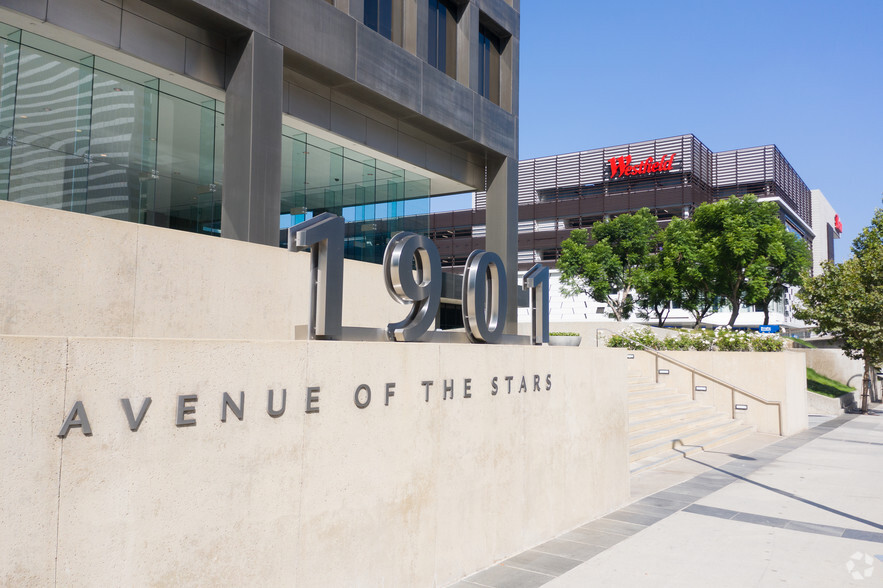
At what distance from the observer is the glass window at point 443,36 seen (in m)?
19.1

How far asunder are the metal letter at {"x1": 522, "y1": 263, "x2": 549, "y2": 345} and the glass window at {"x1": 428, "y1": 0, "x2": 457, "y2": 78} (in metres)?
Answer: 11.2

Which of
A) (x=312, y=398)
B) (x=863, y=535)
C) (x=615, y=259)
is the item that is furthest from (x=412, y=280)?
(x=615, y=259)

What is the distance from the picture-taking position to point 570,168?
74000 millimetres

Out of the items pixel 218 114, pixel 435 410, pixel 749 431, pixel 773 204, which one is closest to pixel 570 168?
pixel 773 204

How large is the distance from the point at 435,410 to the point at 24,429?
155 inches

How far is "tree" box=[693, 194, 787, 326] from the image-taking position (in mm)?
43156

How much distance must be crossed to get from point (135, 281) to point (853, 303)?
29.8 metres

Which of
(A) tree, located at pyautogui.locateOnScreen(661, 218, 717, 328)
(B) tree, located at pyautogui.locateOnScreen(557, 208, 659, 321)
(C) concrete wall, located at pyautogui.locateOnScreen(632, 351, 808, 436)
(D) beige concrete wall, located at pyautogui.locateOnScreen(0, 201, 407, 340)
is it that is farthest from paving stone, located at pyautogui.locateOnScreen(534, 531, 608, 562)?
(B) tree, located at pyautogui.locateOnScreen(557, 208, 659, 321)

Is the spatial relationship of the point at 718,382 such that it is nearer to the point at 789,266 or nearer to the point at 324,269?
the point at 324,269

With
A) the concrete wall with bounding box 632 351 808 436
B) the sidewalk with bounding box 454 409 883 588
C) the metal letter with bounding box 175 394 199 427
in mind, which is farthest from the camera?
the concrete wall with bounding box 632 351 808 436

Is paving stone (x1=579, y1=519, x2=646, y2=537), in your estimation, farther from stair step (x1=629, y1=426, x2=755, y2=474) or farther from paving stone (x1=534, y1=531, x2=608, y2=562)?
stair step (x1=629, y1=426, x2=755, y2=474)

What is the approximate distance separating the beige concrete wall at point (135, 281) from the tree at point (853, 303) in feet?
88.9

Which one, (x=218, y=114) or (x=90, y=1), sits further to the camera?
(x=218, y=114)

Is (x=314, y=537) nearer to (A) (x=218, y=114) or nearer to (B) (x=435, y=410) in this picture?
(B) (x=435, y=410)
